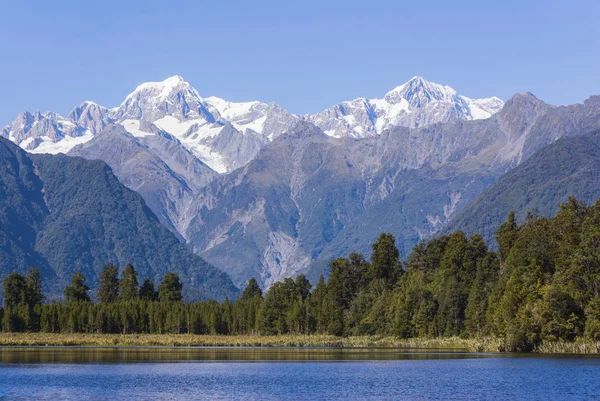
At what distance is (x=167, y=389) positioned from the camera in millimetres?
99125

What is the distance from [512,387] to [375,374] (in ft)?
72.4

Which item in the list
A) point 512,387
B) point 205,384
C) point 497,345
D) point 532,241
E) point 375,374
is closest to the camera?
point 512,387

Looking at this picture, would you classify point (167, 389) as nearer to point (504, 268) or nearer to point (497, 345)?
point (497, 345)

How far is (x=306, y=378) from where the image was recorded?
112000 mm

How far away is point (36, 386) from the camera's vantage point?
10031 cm

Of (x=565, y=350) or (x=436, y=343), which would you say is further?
(x=436, y=343)

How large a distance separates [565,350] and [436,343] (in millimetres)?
49358

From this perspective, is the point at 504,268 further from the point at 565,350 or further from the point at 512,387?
the point at 512,387

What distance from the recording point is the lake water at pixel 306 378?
9288 cm

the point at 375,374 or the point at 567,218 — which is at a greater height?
the point at 567,218

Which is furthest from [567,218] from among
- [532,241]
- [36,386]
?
[36,386]

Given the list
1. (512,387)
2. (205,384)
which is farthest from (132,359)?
(512,387)

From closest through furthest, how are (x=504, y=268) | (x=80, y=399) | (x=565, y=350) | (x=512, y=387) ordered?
(x=80, y=399), (x=512, y=387), (x=565, y=350), (x=504, y=268)

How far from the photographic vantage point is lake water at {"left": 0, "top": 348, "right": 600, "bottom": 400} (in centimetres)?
9288
